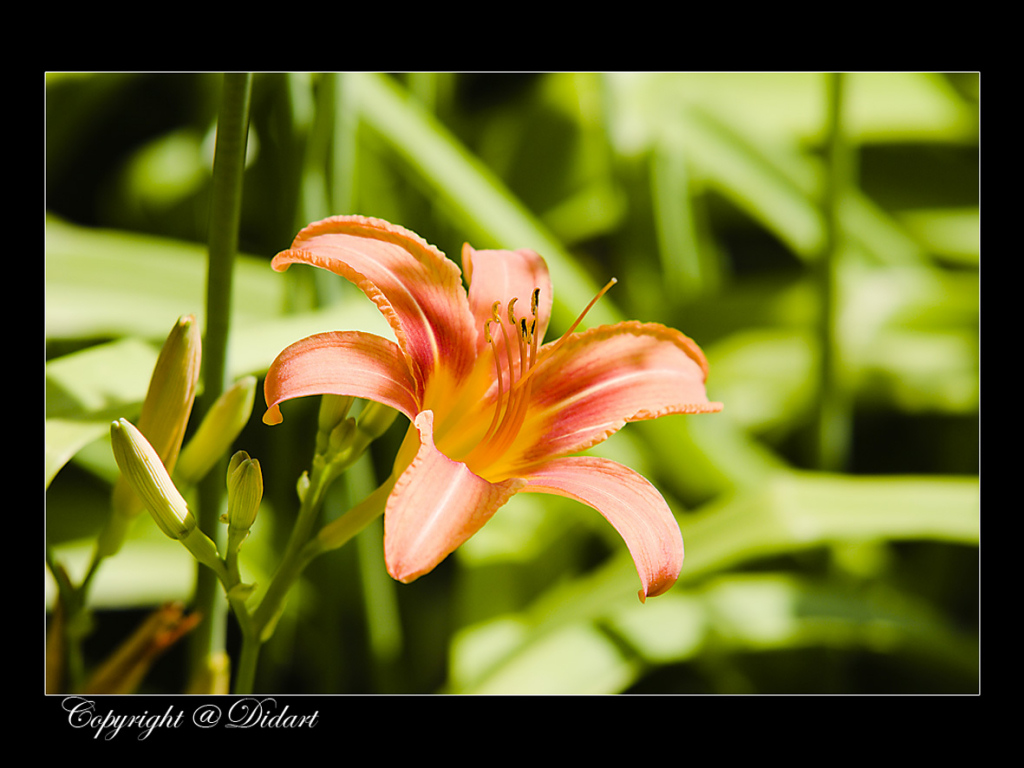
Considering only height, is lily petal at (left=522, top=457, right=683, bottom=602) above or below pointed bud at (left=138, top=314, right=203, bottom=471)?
below

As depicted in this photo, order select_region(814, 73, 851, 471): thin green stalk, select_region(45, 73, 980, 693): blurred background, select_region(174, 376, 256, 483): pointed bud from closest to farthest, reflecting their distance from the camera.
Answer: select_region(174, 376, 256, 483): pointed bud < select_region(45, 73, 980, 693): blurred background < select_region(814, 73, 851, 471): thin green stalk

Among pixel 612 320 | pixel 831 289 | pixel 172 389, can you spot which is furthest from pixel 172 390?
pixel 831 289

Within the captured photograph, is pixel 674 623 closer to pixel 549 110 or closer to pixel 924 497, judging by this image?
pixel 924 497

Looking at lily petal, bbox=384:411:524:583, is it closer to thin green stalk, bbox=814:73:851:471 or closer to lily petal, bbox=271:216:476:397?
lily petal, bbox=271:216:476:397

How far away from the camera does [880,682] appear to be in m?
0.68

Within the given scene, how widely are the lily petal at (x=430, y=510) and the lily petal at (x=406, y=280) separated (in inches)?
2.2

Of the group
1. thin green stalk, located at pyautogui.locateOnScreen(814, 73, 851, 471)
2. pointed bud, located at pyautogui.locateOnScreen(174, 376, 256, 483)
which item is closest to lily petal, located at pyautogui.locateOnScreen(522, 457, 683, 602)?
pointed bud, located at pyautogui.locateOnScreen(174, 376, 256, 483)

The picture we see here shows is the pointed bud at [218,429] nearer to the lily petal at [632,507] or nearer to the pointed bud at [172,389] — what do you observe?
the pointed bud at [172,389]

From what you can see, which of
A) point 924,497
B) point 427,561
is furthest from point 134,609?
point 924,497

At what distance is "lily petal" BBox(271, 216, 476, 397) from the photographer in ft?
0.97

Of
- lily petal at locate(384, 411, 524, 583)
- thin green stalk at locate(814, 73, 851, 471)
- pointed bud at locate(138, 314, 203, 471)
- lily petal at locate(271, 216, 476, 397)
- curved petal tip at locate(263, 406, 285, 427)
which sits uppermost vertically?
thin green stalk at locate(814, 73, 851, 471)

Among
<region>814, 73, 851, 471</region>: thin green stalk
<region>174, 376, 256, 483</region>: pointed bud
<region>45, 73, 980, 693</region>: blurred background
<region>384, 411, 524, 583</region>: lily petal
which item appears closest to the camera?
<region>384, 411, 524, 583</region>: lily petal
